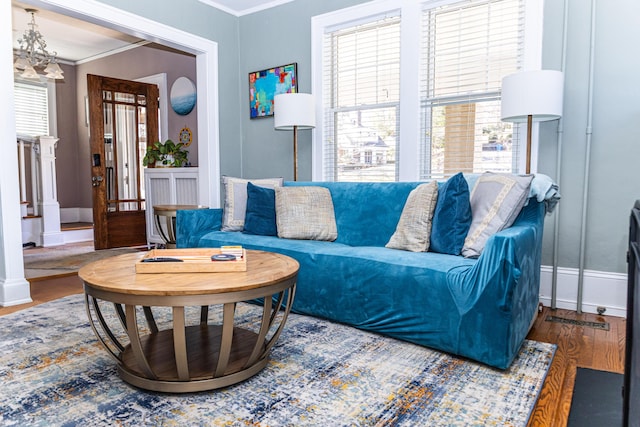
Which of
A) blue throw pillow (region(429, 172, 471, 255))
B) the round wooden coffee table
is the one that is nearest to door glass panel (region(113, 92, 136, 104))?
the round wooden coffee table

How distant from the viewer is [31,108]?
7.03 meters

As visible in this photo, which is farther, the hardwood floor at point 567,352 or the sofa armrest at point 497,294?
the sofa armrest at point 497,294

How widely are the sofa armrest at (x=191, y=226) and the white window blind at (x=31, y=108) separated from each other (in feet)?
17.2

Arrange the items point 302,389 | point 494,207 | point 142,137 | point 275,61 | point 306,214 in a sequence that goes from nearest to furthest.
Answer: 1. point 302,389
2. point 494,207
3. point 306,214
4. point 275,61
5. point 142,137

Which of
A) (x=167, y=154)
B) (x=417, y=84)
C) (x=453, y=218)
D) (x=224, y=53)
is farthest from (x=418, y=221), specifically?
(x=167, y=154)

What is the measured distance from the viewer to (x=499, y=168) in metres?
3.22

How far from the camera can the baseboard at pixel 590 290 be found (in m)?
2.83

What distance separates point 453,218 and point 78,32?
5723 millimetres

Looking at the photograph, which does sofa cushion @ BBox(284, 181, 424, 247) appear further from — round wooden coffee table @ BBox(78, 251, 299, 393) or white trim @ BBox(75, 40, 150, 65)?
white trim @ BBox(75, 40, 150, 65)

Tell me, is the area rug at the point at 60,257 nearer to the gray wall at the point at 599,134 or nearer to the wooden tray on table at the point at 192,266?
the wooden tray on table at the point at 192,266

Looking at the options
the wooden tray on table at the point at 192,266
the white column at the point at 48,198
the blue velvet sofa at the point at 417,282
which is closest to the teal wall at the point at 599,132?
the blue velvet sofa at the point at 417,282

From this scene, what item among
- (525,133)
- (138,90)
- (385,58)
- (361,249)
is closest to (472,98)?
(525,133)

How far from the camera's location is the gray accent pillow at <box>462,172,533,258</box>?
2.36 m

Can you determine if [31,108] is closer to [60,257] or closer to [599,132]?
[60,257]
